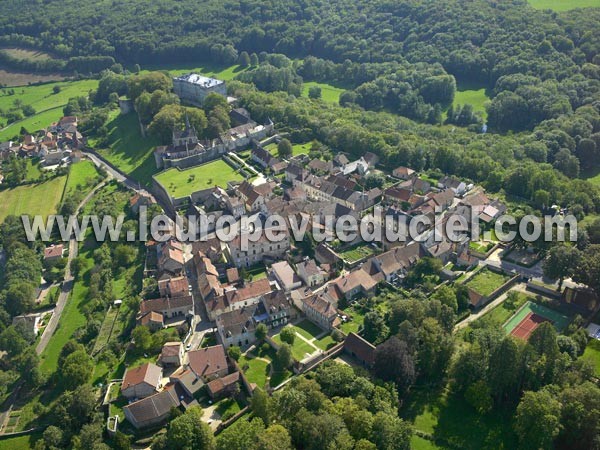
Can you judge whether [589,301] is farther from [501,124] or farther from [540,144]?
[501,124]

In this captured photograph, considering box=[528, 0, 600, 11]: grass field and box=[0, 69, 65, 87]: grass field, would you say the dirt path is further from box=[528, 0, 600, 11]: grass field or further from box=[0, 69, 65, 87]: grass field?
box=[528, 0, 600, 11]: grass field

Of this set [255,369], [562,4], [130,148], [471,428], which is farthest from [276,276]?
[562,4]

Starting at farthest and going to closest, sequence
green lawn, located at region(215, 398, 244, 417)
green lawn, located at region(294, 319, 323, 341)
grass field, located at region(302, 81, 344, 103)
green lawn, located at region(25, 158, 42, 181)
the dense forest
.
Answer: grass field, located at region(302, 81, 344, 103) < the dense forest < green lawn, located at region(25, 158, 42, 181) < green lawn, located at region(294, 319, 323, 341) < green lawn, located at region(215, 398, 244, 417)

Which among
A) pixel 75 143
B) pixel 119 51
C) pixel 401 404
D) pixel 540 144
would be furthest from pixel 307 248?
pixel 119 51

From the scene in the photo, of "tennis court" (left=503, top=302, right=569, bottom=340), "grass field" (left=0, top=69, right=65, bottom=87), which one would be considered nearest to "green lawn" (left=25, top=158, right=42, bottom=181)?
"grass field" (left=0, top=69, right=65, bottom=87)

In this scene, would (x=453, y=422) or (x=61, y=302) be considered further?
(x=61, y=302)

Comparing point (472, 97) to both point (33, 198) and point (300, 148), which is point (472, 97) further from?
point (33, 198)
